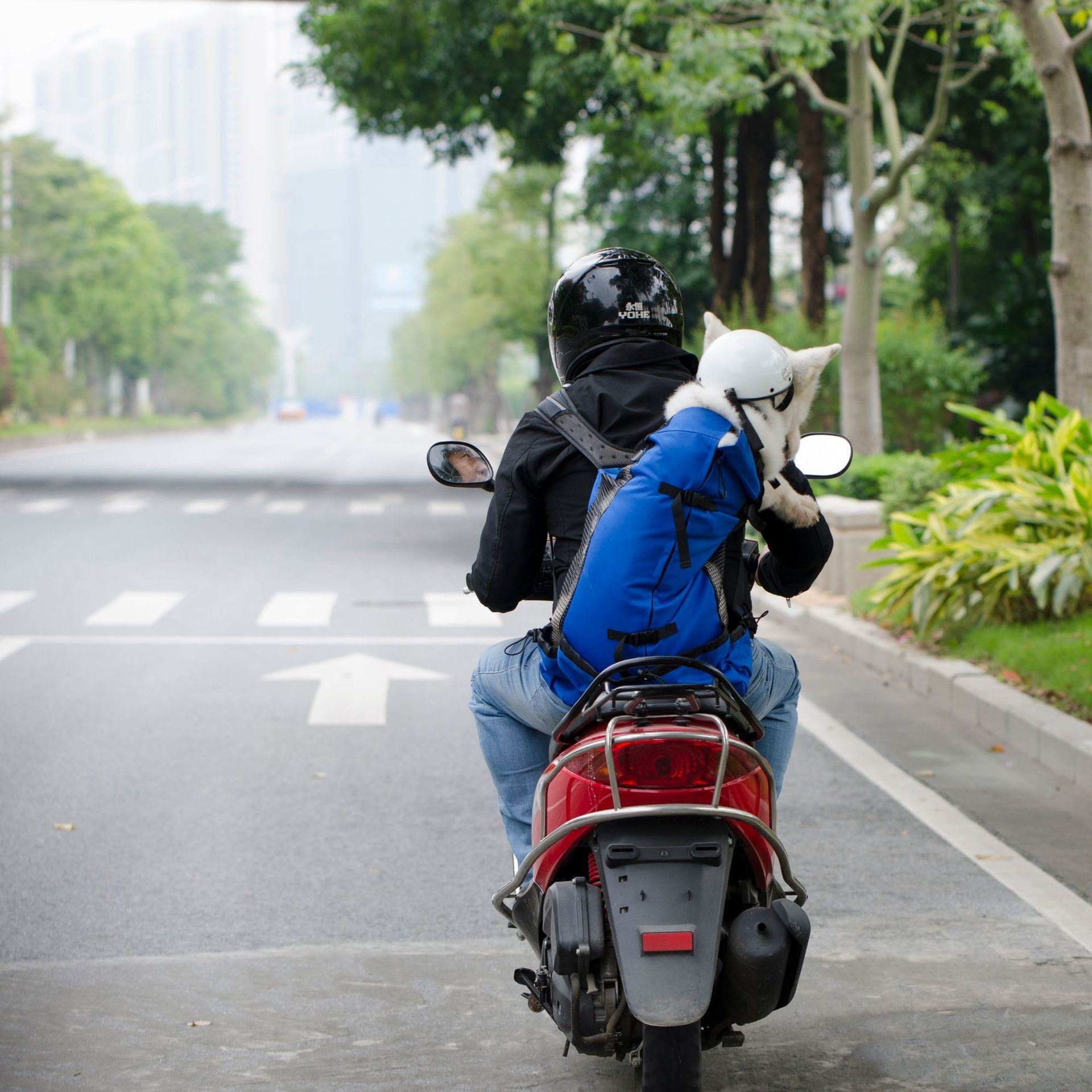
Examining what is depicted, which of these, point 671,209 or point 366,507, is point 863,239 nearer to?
point 366,507

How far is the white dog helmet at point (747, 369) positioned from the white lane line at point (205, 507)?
20735 mm

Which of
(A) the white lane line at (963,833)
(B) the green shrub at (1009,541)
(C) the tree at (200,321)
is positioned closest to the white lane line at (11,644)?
(A) the white lane line at (963,833)

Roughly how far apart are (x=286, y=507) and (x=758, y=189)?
8950mm

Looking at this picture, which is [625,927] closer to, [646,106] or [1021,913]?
[1021,913]

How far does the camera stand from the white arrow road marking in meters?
8.54

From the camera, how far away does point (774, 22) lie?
1523 cm

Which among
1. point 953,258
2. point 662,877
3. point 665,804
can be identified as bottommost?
point 662,877

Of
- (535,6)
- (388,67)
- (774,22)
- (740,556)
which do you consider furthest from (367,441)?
(740,556)

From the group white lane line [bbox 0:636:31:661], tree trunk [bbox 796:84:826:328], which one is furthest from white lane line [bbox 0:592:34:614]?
tree trunk [bbox 796:84:826:328]

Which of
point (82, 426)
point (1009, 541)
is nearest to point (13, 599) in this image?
point (1009, 541)

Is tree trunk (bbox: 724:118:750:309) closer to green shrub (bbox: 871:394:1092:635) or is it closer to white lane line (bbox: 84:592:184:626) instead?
white lane line (bbox: 84:592:184:626)

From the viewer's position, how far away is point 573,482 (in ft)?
11.3

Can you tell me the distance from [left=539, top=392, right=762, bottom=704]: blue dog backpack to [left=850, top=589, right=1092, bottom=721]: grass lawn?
4.67m

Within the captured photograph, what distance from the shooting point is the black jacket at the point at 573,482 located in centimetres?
343
